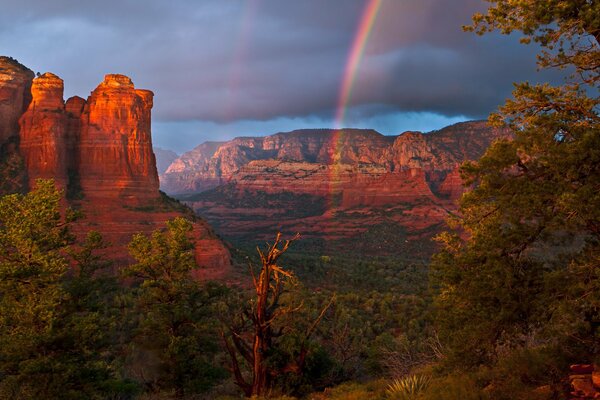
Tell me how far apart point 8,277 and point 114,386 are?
6.56 meters

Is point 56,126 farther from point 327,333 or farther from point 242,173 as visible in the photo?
point 242,173

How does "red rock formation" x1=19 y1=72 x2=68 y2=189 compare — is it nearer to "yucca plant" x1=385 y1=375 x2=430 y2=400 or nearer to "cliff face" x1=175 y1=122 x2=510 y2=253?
"yucca plant" x1=385 y1=375 x2=430 y2=400

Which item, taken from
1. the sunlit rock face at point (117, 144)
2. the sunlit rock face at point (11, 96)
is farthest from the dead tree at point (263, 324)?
the sunlit rock face at point (11, 96)

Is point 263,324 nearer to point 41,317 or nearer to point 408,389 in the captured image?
point 408,389

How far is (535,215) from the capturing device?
31.8 feet

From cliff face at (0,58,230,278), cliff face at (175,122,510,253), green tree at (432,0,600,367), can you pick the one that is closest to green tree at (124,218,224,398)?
green tree at (432,0,600,367)

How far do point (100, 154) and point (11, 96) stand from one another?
1436cm

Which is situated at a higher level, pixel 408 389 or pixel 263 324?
pixel 263 324

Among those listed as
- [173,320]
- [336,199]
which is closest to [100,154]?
[173,320]

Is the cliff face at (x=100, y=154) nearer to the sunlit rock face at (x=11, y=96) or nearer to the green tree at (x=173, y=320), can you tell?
the sunlit rock face at (x=11, y=96)

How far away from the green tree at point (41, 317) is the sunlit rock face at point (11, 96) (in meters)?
56.5

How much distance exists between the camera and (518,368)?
10711 mm

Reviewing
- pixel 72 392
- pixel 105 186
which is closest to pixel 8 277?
pixel 72 392

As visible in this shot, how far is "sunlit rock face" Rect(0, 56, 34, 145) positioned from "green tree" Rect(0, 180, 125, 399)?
185 feet
